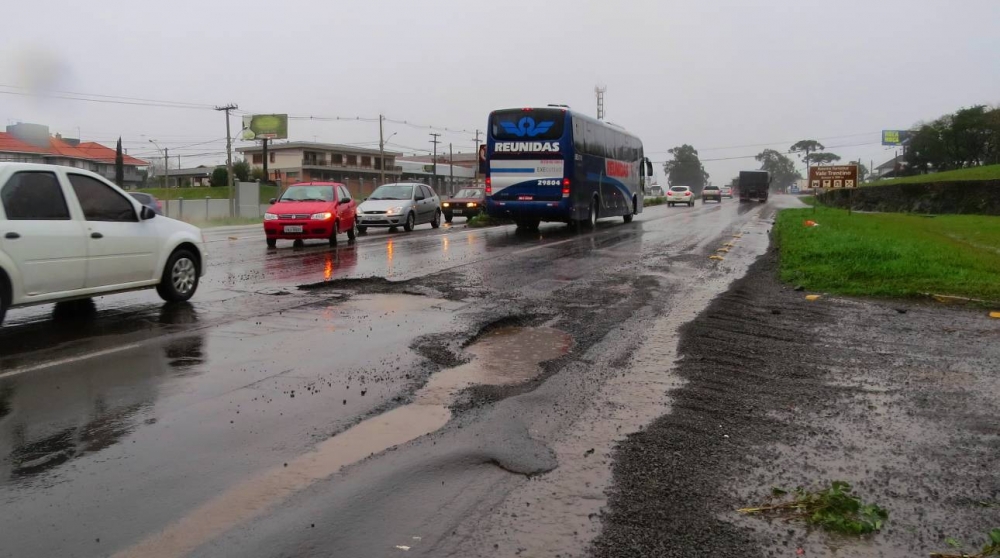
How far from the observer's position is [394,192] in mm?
25734

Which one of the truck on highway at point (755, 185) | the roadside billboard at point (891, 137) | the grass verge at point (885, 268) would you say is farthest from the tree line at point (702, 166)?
the grass verge at point (885, 268)

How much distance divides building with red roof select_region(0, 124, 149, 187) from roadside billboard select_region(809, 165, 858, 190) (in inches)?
1929

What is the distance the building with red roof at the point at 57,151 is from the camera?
63094 mm

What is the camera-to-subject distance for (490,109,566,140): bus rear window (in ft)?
72.9

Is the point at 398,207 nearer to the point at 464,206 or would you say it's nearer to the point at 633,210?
the point at 464,206

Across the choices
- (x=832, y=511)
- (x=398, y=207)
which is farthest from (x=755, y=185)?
(x=832, y=511)

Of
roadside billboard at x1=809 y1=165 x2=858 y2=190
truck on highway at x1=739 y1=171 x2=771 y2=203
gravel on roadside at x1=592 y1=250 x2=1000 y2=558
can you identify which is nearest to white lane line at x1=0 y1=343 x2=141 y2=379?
gravel on roadside at x1=592 y1=250 x2=1000 y2=558

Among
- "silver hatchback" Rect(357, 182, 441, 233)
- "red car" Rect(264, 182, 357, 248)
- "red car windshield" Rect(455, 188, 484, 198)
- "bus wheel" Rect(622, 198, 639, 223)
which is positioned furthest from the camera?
"red car windshield" Rect(455, 188, 484, 198)

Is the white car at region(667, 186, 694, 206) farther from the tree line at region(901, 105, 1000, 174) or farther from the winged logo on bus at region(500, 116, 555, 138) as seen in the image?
the winged logo on bus at region(500, 116, 555, 138)

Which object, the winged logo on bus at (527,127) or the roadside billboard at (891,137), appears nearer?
the winged logo on bus at (527,127)

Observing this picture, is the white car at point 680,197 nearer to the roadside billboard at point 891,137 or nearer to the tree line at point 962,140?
the tree line at point 962,140

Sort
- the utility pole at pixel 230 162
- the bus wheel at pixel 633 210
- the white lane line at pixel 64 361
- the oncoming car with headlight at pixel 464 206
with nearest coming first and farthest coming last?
1. the white lane line at pixel 64 361
2. the bus wheel at pixel 633 210
3. the oncoming car with headlight at pixel 464 206
4. the utility pole at pixel 230 162

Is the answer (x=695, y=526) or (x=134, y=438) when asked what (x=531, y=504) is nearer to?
(x=695, y=526)

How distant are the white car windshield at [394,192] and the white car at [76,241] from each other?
52.3 ft
